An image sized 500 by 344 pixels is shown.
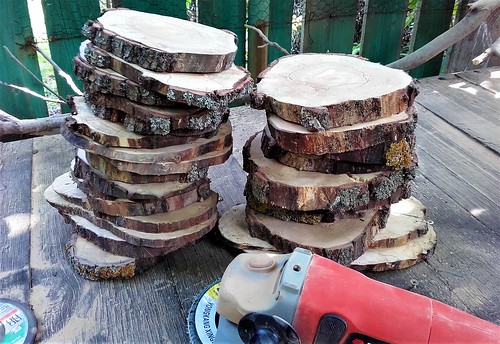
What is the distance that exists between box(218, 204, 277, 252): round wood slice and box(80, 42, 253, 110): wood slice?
0.42 metres

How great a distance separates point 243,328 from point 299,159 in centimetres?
56

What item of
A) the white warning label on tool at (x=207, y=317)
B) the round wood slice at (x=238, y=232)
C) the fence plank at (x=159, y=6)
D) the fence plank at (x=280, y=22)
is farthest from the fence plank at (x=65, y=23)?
the white warning label on tool at (x=207, y=317)

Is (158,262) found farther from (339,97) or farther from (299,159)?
(339,97)

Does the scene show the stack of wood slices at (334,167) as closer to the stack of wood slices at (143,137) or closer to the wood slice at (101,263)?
the stack of wood slices at (143,137)

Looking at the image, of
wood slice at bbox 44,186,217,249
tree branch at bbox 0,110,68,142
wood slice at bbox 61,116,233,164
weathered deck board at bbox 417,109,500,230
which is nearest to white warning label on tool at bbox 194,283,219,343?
wood slice at bbox 44,186,217,249

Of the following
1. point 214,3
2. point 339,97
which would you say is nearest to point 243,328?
point 339,97

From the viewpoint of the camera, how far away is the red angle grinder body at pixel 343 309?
897 millimetres

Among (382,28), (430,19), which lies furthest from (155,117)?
(430,19)

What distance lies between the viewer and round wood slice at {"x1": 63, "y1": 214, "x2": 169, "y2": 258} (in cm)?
138

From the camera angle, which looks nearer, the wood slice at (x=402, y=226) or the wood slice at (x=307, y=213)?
the wood slice at (x=307, y=213)

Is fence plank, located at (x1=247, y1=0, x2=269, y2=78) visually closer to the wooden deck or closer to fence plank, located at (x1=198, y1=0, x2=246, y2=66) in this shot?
fence plank, located at (x1=198, y1=0, x2=246, y2=66)

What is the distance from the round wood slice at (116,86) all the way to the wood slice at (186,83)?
16 mm

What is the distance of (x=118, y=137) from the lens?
1.28 metres

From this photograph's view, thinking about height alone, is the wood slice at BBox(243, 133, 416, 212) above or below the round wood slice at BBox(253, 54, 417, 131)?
below
